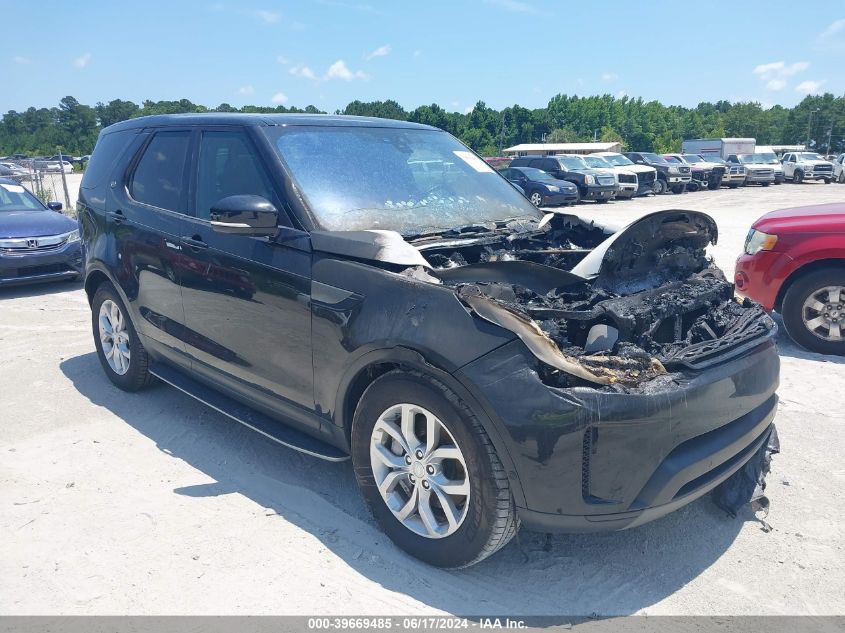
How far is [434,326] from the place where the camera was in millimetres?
2719

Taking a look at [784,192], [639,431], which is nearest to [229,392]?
[639,431]

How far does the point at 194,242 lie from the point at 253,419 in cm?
114

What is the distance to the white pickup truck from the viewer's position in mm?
36938

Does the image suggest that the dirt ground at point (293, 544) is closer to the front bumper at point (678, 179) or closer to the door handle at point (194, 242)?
the door handle at point (194, 242)

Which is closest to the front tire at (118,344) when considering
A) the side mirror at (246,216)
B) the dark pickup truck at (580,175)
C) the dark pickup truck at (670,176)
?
the side mirror at (246,216)

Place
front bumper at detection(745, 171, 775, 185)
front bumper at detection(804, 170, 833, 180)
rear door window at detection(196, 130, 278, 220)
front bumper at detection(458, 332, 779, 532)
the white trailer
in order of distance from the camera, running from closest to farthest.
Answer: front bumper at detection(458, 332, 779, 532) < rear door window at detection(196, 130, 278, 220) < front bumper at detection(745, 171, 775, 185) < front bumper at detection(804, 170, 833, 180) < the white trailer

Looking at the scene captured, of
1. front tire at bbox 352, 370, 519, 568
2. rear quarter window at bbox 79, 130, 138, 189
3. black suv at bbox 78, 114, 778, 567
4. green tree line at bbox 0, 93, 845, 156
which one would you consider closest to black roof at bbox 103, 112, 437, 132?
black suv at bbox 78, 114, 778, 567

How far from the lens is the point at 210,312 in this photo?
3910 mm

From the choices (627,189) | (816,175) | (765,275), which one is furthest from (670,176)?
(765,275)

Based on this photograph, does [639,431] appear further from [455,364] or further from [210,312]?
[210,312]

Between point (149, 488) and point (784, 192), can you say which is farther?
point (784, 192)

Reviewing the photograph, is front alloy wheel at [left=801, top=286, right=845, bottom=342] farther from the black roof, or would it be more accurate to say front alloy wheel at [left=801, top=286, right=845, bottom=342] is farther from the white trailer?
the white trailer

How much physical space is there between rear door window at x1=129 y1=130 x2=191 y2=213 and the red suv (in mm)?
5106

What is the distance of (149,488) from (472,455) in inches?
82.5
